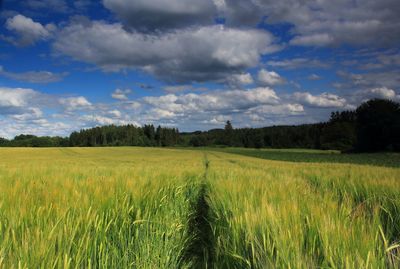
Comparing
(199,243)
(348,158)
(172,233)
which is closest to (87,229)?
(172,233)

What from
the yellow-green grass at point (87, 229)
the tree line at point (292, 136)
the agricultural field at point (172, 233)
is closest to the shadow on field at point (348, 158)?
the tree line at point (292, 136)

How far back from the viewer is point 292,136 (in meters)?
125

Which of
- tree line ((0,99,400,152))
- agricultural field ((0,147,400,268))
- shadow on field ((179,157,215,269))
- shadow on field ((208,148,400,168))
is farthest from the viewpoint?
tree line ((0,99,400,152))

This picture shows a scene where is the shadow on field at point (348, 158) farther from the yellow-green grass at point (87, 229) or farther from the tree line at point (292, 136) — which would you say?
the yellow-green grass at point (87, 229)

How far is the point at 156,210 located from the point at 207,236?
85 centimetres

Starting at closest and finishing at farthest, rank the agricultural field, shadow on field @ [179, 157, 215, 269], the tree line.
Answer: the agricultural field
shadow on field @ [179, 157, 215, 269]
the tree line

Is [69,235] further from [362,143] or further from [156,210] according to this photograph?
[362,143]

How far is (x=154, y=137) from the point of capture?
461 ft

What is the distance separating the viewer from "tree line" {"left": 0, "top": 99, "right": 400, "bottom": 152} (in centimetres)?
6888

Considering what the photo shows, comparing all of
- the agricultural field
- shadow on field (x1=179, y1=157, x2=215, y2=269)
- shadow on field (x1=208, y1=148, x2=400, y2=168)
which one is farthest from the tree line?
the agricultural field

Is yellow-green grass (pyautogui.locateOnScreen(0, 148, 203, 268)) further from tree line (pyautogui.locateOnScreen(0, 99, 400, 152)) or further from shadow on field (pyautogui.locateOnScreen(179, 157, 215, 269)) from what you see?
A: tree line (pyautogui.locateOnScreen(0, 99, 400, 152))

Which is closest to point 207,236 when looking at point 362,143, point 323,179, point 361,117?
point 323,179

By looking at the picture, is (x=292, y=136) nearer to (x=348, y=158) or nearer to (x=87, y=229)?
(x=348, y=158)

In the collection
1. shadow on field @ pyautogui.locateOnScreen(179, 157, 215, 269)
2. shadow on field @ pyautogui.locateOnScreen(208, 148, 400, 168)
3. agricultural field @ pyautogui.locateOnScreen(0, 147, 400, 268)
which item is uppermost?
agricultural field @ pyautogui.locateOnScreen(0, 147, 400, 268)
